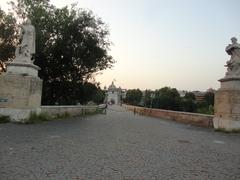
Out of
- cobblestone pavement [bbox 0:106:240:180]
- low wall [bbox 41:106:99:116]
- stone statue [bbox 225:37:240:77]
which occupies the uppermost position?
stone statue [bbox 225:37:240:77]

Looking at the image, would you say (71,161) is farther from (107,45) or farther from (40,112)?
(107,45)

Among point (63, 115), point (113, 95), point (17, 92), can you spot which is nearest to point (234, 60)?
point (17, 92)

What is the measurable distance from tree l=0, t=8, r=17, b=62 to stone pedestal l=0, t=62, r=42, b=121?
1410 centimetres

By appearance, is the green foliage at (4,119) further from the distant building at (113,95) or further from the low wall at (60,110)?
the distant building at (113,95)

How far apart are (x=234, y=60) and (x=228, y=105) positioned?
2465 mm

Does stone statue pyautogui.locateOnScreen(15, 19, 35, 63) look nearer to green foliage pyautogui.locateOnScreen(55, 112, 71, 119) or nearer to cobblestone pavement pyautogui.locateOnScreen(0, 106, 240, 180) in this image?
green foliage pyautogui.locateOnScreen(55, 112, 71, 119)

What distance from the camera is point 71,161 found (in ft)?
26.6

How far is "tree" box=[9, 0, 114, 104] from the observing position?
29156 millimetres

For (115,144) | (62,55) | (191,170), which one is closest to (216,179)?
(191,170)

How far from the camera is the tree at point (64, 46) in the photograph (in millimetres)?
29156

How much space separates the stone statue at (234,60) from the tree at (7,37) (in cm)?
1930

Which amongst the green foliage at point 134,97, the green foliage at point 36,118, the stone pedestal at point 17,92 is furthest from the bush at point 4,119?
the green foliage at point 134,97

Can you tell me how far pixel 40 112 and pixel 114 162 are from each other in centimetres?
1193

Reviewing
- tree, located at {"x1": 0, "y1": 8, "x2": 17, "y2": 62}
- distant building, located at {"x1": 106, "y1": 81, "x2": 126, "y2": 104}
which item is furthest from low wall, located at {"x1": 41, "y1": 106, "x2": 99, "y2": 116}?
distant building, located at {"x1": 106, "y1": 81, "x2": 126, "y2": 104}
